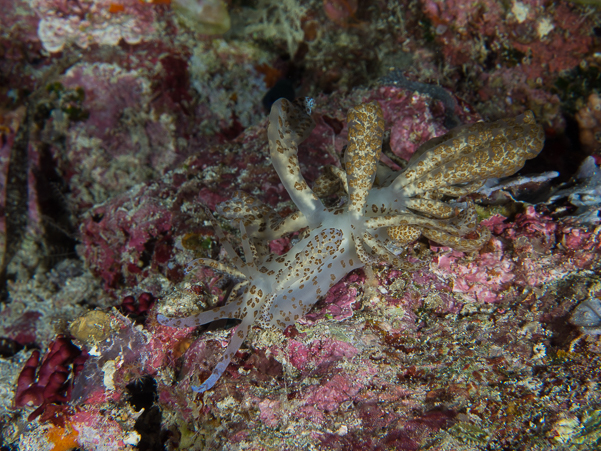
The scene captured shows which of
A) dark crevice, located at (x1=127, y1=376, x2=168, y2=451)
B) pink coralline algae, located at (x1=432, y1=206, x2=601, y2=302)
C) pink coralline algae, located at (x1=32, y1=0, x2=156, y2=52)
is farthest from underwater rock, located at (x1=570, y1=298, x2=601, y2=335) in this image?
pink coralline algae, located at (x1=32, y1=0, x2=156, y2=52)

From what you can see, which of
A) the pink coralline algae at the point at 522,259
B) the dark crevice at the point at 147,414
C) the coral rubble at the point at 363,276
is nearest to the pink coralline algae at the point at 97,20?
the coral rubble at the point at 363,276

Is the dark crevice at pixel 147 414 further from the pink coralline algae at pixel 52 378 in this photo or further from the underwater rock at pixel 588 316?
the underwater rock at pixel 588 316

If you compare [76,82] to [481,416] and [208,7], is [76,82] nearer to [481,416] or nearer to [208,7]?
[208,7]

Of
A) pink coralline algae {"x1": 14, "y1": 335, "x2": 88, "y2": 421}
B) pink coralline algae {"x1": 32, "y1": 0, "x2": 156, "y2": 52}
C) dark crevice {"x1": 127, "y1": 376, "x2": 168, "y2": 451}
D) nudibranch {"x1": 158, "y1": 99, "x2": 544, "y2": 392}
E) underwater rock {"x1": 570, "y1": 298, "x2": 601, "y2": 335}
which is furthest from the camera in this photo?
pink coralline algae {"x1": 32, "y1": 0, "x2": 156, "y2": 52}

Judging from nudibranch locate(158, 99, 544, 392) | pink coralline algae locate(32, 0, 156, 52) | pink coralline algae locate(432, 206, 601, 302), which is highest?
pink coralline algae locate(32, 0, 156, 52)

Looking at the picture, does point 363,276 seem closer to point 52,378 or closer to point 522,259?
point 522,259

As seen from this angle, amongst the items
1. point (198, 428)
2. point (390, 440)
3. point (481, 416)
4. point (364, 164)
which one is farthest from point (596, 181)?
point (198, 428)

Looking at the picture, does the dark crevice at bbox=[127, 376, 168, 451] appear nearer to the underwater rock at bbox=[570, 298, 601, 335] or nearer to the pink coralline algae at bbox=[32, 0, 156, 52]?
the underwater rock at bbox=[570, 298, 601, 335]
